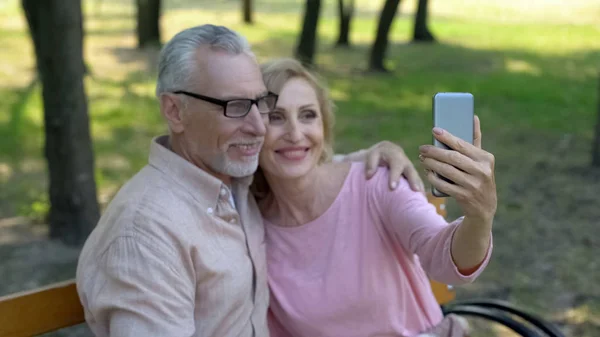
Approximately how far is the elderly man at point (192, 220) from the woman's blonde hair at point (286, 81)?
9 centimetres

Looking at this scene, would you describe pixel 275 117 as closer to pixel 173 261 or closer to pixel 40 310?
pixel 173 261

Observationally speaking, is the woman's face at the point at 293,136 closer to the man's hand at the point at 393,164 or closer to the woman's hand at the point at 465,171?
the man's hand at the point at 393,164

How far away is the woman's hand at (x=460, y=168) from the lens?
5.82ft

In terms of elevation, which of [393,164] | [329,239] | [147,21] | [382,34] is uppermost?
[393,164]

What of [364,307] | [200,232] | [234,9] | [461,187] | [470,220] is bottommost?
[234,9]

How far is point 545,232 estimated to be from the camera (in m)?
5.98

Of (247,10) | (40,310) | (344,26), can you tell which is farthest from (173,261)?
(247,10)

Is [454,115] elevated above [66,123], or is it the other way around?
[454,115]

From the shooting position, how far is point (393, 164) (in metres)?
2.63

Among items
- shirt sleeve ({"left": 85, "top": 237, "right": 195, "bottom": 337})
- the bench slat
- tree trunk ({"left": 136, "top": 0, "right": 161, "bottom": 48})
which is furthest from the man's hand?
tree trunk ({"left": 136, "top": 0, "right": 161, "bottom": 48})

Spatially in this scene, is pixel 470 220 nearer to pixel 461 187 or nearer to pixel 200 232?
pixel 461 187

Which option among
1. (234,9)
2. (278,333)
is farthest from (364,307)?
(234,9)

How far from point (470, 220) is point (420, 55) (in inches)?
638

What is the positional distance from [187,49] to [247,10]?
770 inches
